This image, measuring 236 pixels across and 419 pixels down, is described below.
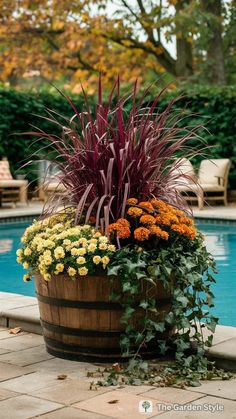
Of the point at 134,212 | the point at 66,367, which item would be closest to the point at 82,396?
the point at 66,367

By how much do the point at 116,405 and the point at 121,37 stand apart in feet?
52.8

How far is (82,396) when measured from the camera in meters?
3.36

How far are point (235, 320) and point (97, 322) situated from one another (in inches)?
77.6

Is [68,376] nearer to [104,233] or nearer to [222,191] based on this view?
[104,233]

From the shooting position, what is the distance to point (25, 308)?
4840 millimetres

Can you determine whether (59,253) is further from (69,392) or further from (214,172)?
(214,172)

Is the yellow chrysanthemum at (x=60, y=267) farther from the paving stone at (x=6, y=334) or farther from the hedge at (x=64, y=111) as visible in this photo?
the hedge at (x=64, y=111)

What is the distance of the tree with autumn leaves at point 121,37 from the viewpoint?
56.3 feet

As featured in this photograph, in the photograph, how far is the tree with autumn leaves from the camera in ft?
56.3

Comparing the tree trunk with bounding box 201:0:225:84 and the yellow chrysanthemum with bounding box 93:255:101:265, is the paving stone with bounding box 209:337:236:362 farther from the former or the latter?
the tree trunk with bounding box 201:0:225:84

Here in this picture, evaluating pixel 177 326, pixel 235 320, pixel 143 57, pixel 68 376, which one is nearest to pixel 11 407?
pixel 68 376

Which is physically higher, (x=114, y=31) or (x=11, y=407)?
(x=114, y=31)

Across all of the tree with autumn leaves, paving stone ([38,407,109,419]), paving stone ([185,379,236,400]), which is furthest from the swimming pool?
the tree with autumn leaves

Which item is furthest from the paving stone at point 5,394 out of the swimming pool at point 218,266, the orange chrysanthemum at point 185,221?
the swimming pool at point 218,266
